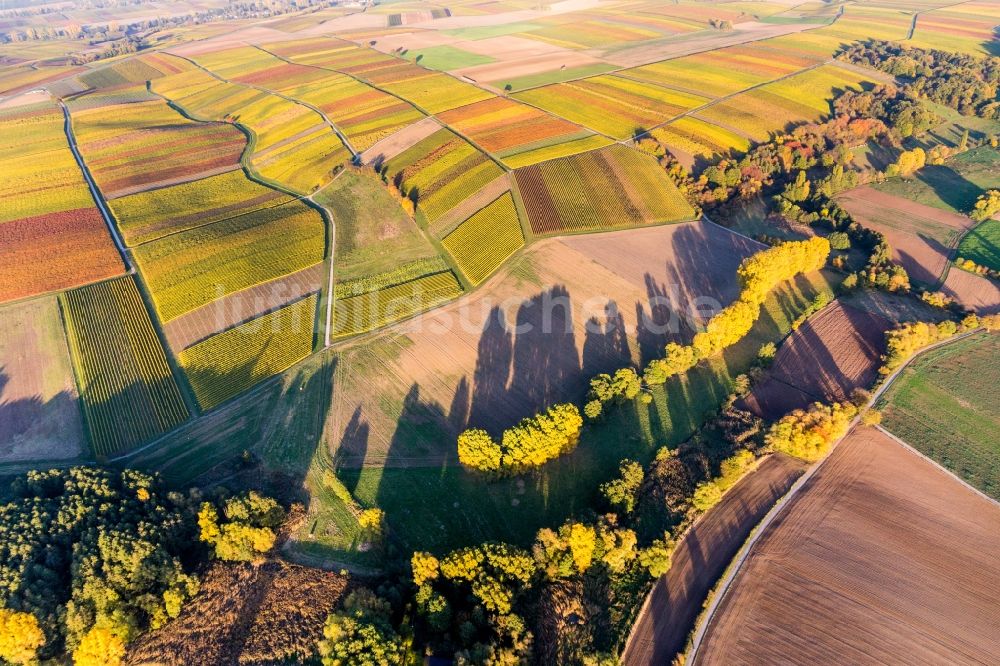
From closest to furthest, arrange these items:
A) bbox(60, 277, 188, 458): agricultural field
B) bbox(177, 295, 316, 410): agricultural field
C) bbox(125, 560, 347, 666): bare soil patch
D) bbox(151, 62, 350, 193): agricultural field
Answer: bbox(125, 560, 347, 666): bare soil patch, bbox(60, 277, 188, 458): agricultural field, bbox(177, 295, 316, 410): agricultural field, bbox(151, 62, 350, 193): agricultural field

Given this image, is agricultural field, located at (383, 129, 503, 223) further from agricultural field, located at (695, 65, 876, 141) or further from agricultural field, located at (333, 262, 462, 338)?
agricultural field, located at (695, 65, 876, 141)

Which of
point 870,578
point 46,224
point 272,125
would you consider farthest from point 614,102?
point 46,224

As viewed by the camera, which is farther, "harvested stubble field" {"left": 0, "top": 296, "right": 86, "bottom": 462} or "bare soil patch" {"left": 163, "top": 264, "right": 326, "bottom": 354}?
"bare soil patch" {"left": 163, "top": 264, "right": 326, "bottom": 354}

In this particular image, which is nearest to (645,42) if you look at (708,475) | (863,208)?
(863,208)

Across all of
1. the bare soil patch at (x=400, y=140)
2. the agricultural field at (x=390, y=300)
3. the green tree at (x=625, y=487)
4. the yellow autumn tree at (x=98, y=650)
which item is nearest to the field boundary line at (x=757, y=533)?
the green tree at (x=625, y=487)

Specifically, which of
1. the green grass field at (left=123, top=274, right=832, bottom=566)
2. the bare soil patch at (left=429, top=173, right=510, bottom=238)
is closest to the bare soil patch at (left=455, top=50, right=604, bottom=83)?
the bare soil patch at (left=429, top=173, right=510, bottom=238)

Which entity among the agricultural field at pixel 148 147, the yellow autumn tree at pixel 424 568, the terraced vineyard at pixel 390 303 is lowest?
the yellow autumn tree at pixel 424 568

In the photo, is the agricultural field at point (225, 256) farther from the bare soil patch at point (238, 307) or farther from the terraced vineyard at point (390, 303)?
the terraced vineyard at point (390, 303)
